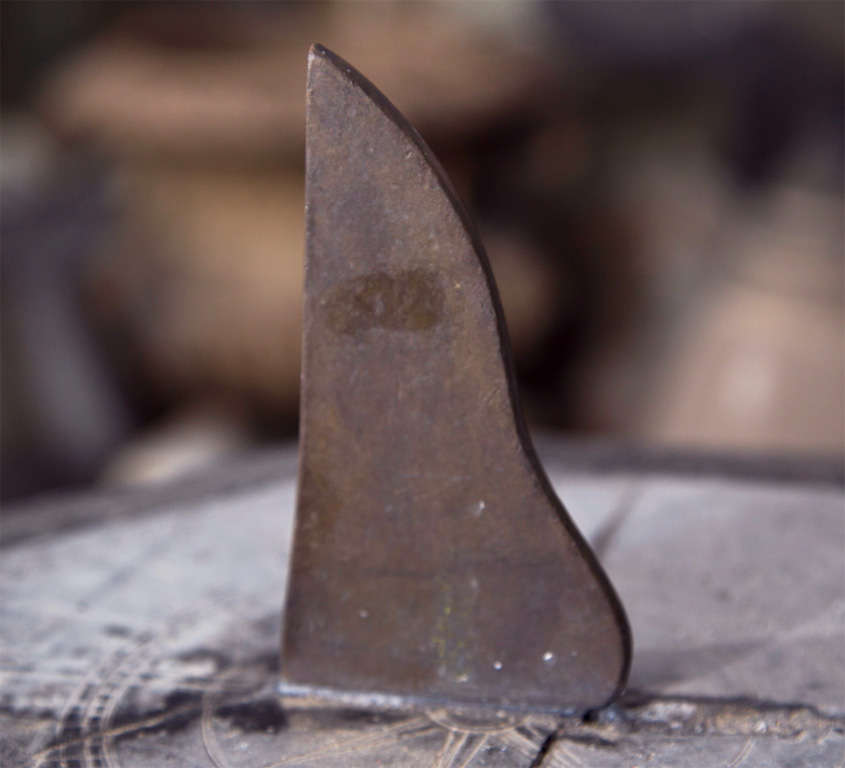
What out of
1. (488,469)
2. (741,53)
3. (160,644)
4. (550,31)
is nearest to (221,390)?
(550,31)

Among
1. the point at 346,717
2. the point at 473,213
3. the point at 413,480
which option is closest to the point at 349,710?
the point at 346,717

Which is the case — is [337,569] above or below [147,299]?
above

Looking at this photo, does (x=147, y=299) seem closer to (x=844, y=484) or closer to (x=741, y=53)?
(x=741, y=53)

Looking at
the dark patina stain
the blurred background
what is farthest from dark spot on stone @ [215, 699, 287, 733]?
the blurred background

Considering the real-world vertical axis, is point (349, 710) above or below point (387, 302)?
below

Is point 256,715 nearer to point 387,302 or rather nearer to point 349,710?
point 349,710

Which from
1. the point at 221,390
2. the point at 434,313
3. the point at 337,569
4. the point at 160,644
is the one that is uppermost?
the point at 434,313

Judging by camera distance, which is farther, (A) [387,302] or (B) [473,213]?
(B) [473,213]

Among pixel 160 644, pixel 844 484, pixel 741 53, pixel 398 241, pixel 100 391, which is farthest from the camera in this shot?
pixel 741 53

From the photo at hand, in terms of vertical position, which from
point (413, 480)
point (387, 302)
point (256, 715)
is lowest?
point (256, 715)
